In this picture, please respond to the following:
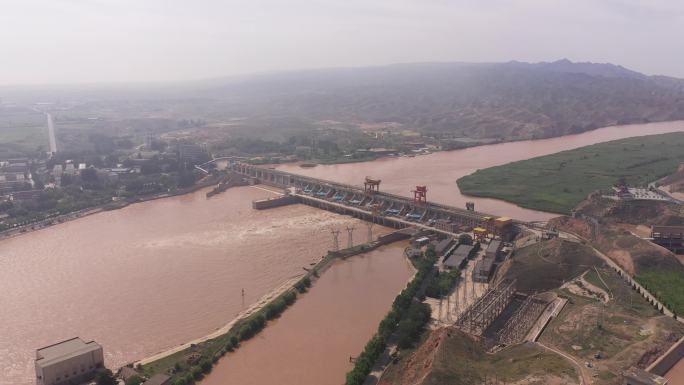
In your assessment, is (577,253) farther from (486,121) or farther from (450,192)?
(486,121)

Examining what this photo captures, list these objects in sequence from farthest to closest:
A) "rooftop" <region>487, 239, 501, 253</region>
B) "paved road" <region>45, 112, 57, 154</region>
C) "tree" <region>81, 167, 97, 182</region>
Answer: "paved road" <region>45, 112, 57, 154</region> < "tree" <region>81, 167, 97, 182</region> < "rooftop" <region>487, 239, 501, 253</region>

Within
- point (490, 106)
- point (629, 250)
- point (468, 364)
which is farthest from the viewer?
point (490, 106)

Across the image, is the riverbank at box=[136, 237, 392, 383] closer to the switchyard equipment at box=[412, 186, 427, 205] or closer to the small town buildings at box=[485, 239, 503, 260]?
the small town buildings at box=[485, 239, 503, 260]

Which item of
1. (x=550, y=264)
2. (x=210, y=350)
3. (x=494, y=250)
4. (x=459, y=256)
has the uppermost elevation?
(x=550, y=264)

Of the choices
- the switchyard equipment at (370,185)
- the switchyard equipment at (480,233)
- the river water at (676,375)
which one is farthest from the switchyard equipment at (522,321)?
the switchyard equipment at (370,185)

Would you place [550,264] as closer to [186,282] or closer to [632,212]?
[632,212]

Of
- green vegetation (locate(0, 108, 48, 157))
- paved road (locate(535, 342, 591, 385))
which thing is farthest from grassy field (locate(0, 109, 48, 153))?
paved road (locate(535, 342, 591, 385))

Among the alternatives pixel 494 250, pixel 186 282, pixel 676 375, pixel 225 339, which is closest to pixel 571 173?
pixel 494 250
